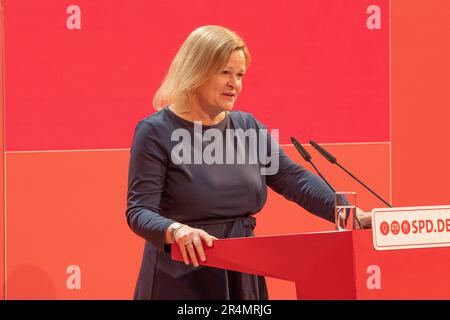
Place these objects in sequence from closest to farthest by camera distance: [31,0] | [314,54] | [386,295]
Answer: [386,295] → [31,0] → [314,54]

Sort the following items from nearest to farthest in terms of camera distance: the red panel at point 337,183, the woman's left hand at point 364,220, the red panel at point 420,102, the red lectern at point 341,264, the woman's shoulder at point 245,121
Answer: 1. the red lectern at point 341,264
2. the woman's left hand at point 364,220
3. the woman's shoulder at point 245,121
4. the red panel at point 337,183
5. the red panel at point 420,102

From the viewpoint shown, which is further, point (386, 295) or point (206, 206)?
point (206, 206)

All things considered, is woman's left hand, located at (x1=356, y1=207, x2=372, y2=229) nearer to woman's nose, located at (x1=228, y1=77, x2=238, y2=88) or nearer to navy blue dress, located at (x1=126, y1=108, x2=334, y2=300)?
navy blue dress, located at (x1=126, y1=108, x2=334, y2=300)

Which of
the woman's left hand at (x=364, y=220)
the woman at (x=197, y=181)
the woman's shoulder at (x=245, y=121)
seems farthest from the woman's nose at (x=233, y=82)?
the woman's left hand at (x=364, y=220)

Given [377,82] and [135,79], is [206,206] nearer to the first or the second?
[135,79]

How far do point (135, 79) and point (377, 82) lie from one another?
111 cm

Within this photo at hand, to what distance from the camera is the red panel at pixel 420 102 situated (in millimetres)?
3484

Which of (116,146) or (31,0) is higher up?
(31,0)

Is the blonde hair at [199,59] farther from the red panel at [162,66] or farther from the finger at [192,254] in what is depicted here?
the red panel at [162,66]

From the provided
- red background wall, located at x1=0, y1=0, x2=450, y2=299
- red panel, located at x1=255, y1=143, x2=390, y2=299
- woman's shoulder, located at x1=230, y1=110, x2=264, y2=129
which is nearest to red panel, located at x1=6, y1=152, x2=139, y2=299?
red background wall, located at x1=0, y1=0, x2=450, y2=299

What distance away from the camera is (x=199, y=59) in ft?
6.56

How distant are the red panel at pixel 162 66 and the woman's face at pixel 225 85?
3.84ft

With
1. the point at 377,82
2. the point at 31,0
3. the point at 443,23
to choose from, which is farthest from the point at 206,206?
the point at 443,23
